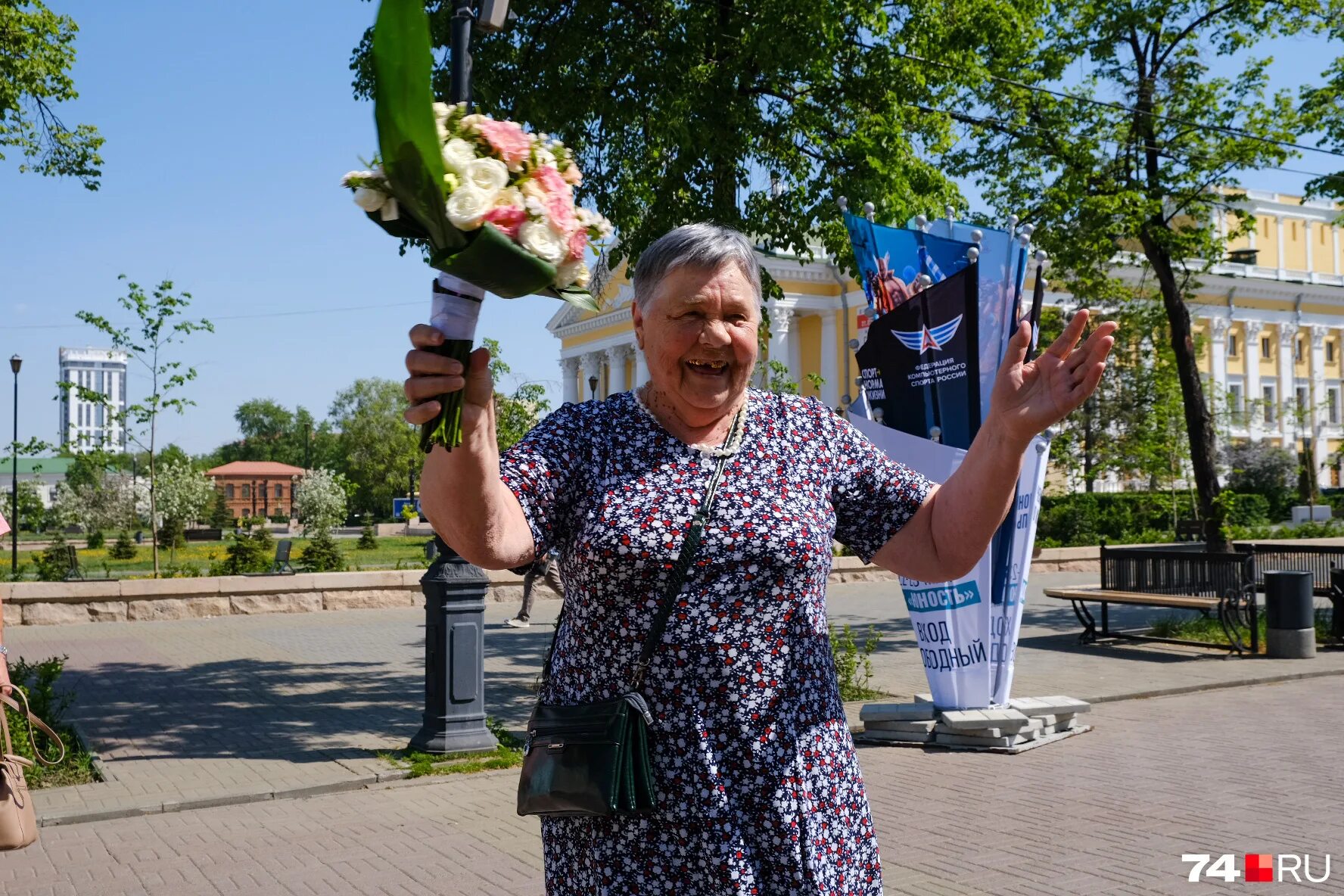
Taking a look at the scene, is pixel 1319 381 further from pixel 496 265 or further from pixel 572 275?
pixel 496 265

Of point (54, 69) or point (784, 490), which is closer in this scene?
point (784, 490)

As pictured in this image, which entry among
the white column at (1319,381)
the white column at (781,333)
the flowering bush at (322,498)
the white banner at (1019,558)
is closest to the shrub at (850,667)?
the white banner at (1019,558)

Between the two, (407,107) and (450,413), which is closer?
(407,107)

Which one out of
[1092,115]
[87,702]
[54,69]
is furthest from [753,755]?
[1092,115]

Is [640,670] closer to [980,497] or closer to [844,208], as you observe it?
[980,497]

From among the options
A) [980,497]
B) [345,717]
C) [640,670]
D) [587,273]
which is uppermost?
[587,273]

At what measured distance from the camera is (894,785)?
7172mm

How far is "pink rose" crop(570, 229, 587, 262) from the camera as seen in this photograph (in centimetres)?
199

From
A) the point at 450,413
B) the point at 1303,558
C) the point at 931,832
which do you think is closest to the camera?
the point at 450,413

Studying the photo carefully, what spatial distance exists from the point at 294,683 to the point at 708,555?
398 inches

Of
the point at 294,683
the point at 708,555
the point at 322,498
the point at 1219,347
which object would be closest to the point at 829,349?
the point at 1219,347

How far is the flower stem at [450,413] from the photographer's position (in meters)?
1.91

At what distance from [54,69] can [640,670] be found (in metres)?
13.5

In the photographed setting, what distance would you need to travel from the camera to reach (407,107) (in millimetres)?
1664
